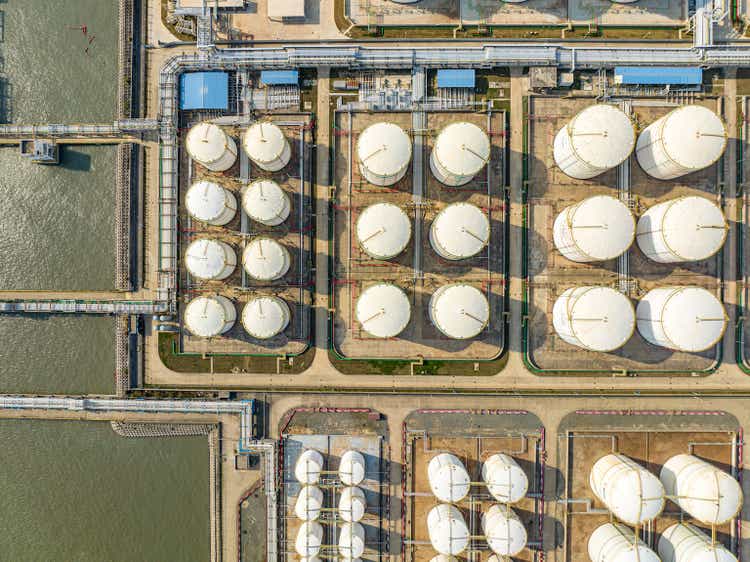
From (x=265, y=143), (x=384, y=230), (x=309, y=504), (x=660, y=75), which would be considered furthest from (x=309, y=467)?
(x=660, y=75)

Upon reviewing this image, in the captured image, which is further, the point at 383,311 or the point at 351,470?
the point at 351,470

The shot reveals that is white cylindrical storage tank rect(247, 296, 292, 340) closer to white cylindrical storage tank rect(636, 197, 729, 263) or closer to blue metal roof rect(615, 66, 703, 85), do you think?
white cylindrical storage tank rect(636, 197, 729, 263)

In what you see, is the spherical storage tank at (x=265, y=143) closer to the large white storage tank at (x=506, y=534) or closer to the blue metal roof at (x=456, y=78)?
the blue metal roof at (x=456, y=78)

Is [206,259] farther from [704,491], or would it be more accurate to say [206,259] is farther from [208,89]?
[704,491]

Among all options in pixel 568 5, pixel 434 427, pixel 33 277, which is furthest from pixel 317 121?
pixel 33 277

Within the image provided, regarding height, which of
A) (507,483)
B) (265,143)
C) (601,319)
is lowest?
(507,483)

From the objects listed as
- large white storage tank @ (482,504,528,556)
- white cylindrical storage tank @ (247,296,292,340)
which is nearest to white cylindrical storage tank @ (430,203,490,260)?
white cylindrical storage tank @ (247,296,292,340)

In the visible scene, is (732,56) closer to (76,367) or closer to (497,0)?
(497,0)
